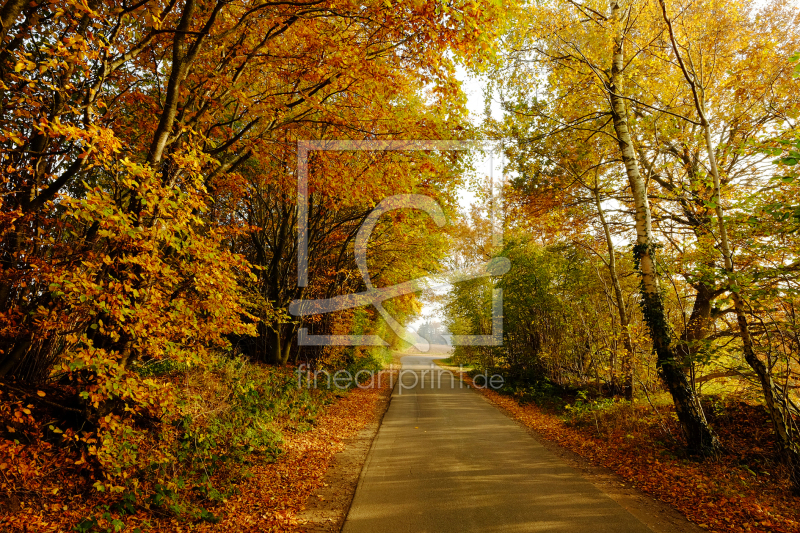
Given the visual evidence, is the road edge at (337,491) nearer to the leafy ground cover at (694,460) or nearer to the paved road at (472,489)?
the paved road at (472,489)

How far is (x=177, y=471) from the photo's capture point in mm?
5816

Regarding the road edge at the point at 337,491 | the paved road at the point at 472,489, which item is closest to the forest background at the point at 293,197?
the road edge at the point at 337,491

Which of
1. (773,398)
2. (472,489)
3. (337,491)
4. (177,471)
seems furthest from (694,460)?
(177,471)

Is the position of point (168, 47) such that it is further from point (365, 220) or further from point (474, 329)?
point (474, 329)

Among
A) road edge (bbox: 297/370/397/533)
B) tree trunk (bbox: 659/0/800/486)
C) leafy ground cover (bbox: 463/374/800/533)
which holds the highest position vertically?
tree trunk (bbox: 659/0/800/486)

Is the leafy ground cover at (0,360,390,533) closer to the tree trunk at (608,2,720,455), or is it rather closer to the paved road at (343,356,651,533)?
the paved road at (343,356,651,533)

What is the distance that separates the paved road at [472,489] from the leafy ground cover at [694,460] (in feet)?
3.28

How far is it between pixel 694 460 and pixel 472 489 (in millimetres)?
4397

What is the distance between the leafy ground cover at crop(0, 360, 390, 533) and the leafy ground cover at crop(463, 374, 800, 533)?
5.44m

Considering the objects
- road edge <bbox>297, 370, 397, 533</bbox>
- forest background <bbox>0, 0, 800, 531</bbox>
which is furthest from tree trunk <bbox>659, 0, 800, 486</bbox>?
road edge <bbox>297, 370, 397, 533</bbox>

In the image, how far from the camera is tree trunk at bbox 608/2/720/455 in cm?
720

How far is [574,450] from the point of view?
836 centimetres

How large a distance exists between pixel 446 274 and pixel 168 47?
19565 millimetres

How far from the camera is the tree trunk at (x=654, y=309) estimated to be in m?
7.20
